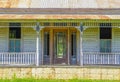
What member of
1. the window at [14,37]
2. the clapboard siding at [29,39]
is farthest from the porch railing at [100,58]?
the window at [14,37]

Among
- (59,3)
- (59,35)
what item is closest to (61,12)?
(59,3)

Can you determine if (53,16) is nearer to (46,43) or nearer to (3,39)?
(46,43)

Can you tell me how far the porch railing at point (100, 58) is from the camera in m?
23.7

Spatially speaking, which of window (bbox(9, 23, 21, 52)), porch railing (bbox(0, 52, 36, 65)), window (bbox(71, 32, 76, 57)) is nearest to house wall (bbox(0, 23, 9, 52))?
window (bbox(9, 23, 21, 52))

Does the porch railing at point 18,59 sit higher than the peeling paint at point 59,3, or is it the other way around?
the peeling paint at point 59,3

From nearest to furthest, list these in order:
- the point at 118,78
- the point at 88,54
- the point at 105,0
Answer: the point at 118,78 < the point at 88,54 < the point at 105,0

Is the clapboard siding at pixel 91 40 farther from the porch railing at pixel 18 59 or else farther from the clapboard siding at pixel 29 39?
the porch railing at pixel 18 59

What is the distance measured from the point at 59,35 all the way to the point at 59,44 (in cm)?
59

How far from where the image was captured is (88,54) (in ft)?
78.0

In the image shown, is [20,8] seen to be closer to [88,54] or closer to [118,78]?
[88,54]

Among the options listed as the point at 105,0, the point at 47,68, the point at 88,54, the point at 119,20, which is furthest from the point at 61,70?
the point at 105,0

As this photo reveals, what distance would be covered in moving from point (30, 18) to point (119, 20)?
5.20 m

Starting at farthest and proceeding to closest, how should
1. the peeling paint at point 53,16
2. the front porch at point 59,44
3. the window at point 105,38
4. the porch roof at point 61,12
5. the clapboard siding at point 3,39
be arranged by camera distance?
the clapboard siding at point 3,39 → the window at point 105,38 → the front porch at point 59,44 → the porch roof at point 61,12 → the peeling paint at point 53,16

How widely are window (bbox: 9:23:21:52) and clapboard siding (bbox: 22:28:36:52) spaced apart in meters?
0.34
